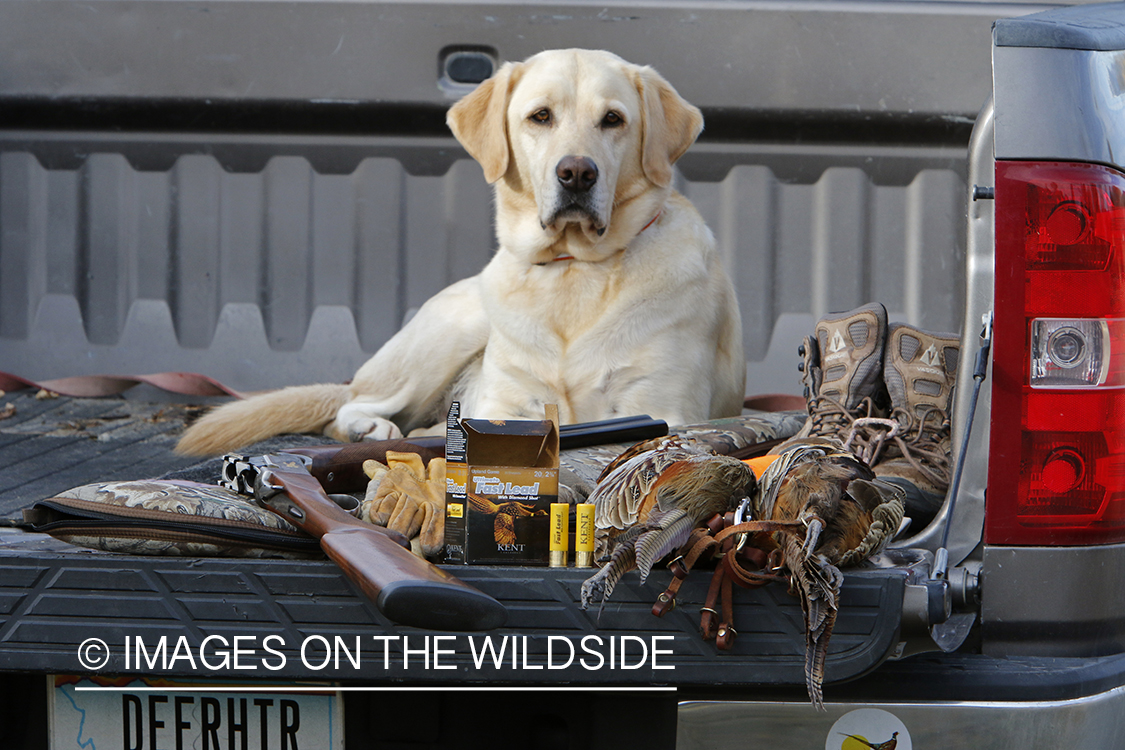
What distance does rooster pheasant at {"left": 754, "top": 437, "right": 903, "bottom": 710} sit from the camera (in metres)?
1.27

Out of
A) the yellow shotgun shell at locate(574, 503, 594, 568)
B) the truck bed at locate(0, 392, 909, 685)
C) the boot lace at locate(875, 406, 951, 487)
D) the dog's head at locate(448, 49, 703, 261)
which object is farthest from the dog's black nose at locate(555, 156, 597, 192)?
the truck bed at locate(0, 392, 909, 685)

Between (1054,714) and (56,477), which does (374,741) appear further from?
(56,477)

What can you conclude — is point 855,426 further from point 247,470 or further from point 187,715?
point 187,715

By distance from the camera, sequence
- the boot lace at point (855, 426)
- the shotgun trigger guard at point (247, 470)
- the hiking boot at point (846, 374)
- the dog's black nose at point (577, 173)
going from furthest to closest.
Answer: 1. the dog's black nose at point (577, 173)
2. the hiking boot at point (846, 374)
3. the boot lace at point (855, 426)
4. the shotgun trigger guard at point (247, 470)

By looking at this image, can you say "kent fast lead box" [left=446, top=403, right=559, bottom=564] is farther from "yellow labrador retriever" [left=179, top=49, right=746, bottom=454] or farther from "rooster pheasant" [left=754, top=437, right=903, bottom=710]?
"yellow labrador retriever" [left=179, top=49, right=746, bottom=454]

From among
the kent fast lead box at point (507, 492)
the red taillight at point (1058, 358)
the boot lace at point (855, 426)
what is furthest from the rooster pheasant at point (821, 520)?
the boot lace at point (855, 426)

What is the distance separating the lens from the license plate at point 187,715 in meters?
1.39

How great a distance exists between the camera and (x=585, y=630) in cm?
132

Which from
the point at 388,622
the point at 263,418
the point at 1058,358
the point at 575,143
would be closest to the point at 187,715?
the point at 388,622

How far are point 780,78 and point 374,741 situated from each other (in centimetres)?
209

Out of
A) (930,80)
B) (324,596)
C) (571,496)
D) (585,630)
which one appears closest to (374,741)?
(324,596)

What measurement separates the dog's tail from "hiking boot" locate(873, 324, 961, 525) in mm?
1542

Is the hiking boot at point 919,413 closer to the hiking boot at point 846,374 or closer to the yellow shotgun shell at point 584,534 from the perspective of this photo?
the hiking boot at point 846,374

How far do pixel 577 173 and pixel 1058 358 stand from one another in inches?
71.3
